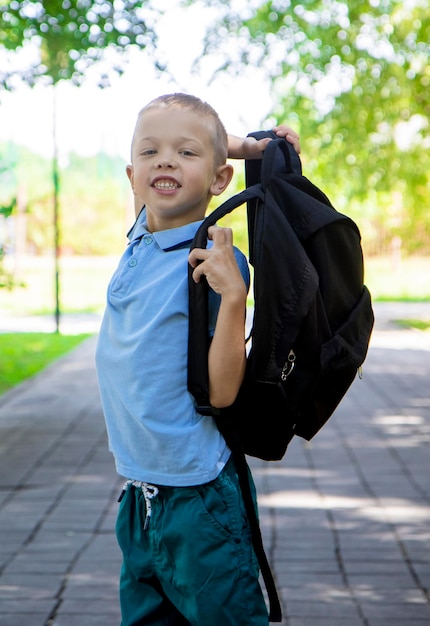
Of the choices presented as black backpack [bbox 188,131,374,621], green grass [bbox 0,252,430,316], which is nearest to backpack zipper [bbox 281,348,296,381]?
black backpack [bbox 188,131,374,621]

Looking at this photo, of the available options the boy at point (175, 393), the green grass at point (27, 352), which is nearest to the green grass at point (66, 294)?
the green grass at point (27, 352)

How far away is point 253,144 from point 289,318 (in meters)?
0.54

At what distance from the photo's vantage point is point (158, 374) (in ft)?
6.90

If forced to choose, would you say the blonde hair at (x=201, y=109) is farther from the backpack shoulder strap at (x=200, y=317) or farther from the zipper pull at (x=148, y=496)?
the zipper pull at (x=148, y=496)

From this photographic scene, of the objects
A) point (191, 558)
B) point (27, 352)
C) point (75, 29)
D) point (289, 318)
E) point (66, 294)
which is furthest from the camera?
point (66, 294)

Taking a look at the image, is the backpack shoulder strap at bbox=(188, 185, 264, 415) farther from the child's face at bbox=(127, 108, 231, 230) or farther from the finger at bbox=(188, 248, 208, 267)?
the child's face at bbox=(127, 108, 231, 230)

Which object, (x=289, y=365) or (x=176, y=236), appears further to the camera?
(x=176, y=236)

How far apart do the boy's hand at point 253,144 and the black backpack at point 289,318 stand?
16 centimetres

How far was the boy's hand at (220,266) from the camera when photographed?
1997 millimetres

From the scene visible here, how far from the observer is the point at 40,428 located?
8305 mm

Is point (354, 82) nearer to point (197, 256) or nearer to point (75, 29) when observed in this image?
point (75, 29)

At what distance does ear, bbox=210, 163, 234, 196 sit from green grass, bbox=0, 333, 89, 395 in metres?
9.13

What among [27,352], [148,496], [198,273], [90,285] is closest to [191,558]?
[148,496]

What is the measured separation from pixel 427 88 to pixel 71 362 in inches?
285
